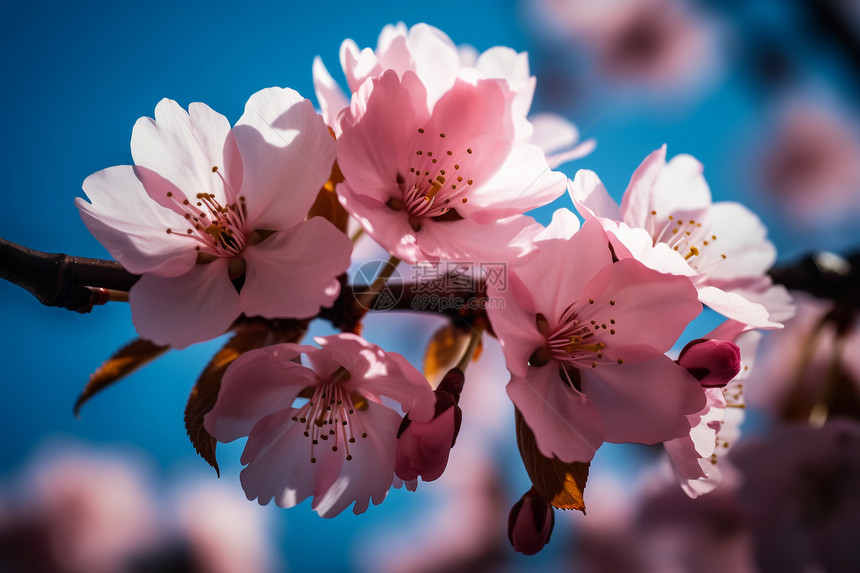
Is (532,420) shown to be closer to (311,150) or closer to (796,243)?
(311,150)

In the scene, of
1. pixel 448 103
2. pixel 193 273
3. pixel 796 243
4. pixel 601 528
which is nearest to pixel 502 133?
pixel 448 103

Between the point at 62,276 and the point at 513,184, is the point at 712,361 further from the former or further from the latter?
the point at 62,276

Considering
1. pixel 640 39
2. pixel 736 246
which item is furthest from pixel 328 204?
pixel 640 39

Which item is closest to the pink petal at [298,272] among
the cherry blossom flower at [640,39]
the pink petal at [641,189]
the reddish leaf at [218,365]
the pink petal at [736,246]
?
the reddish leaf at [218,365]

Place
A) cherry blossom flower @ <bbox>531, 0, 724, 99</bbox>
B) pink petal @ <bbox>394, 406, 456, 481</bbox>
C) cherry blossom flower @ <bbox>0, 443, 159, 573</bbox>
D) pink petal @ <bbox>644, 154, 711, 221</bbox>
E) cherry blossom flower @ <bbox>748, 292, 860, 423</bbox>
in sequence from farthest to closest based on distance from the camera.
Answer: cherry blossom flower @ <bbox>531, 0, 724, 99</bbox>, cherry blossom flower @ <bbox>0, 443, 159, 573</bbox>, cherry blossom flower @ <bbox>748, 292, 860, 423</bbox>, pink petal @ <bbox>644, 154, 711, 221</bbox>, pink petal @ <bbox>394, 406, 456, 481</bbox>

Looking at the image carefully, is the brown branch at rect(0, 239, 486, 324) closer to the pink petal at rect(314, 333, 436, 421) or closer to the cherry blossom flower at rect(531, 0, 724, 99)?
the pink petal at rect(314, 333, 436, 421)

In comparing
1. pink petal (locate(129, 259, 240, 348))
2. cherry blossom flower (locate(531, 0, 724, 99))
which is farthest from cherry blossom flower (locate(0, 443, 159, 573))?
cherry blossom flower (locate(531, 0, 724, 99))
